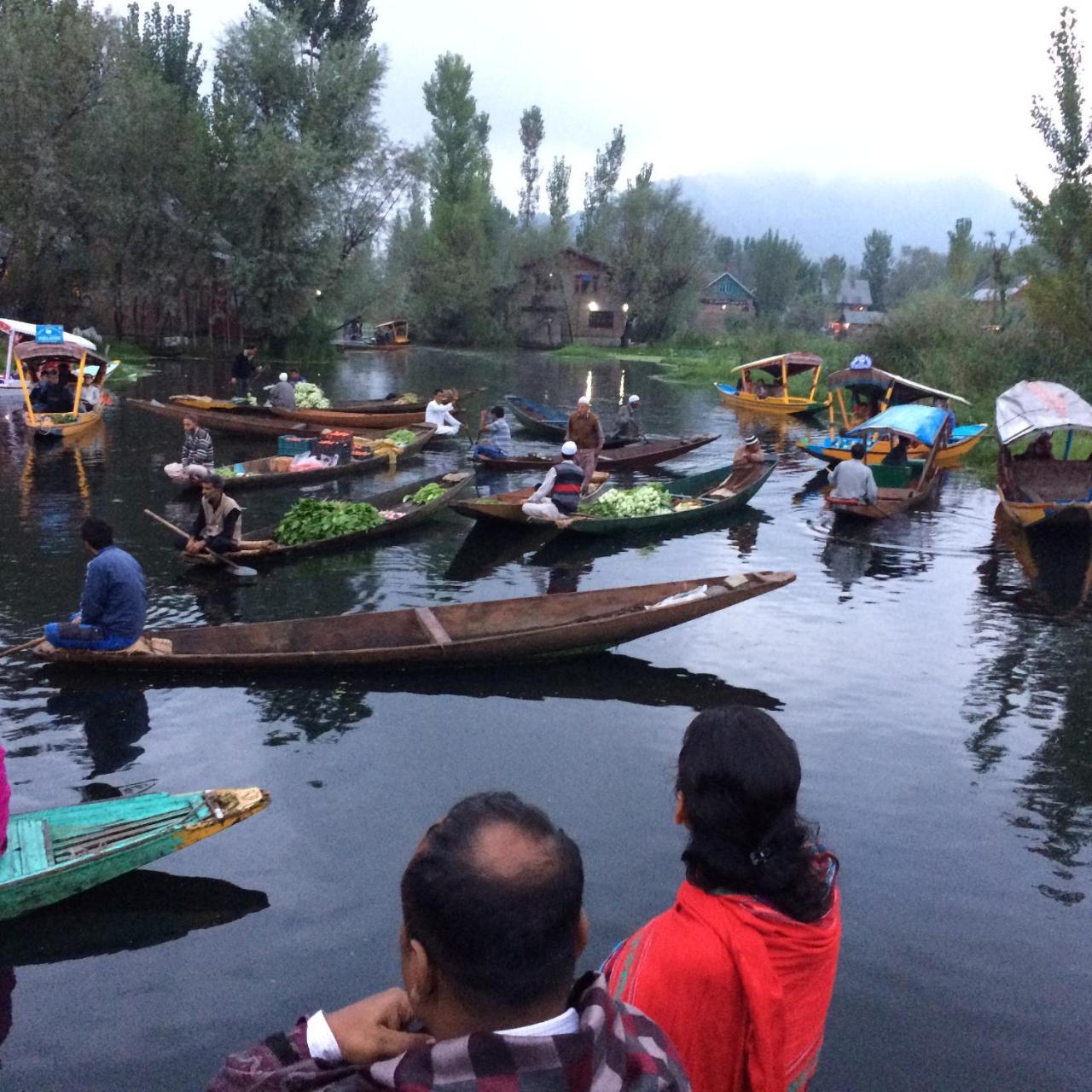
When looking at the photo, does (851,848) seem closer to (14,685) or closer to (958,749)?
(958,749)

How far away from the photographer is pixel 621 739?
833 centimetres

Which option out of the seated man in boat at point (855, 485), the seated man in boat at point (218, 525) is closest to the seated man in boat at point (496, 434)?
the seated man in boat at point (855, 485)

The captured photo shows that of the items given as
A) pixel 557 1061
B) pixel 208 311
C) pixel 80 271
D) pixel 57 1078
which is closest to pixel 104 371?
pixel 80 271

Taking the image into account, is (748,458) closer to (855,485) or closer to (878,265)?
(855,485)

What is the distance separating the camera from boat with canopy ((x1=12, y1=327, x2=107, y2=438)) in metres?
22.1

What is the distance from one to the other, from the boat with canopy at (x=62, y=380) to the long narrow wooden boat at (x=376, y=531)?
948 cm

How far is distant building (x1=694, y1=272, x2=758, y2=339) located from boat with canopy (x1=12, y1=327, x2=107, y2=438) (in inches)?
2017

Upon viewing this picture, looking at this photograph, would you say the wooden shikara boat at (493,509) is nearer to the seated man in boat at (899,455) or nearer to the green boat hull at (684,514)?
the green boat hull at (684,514)

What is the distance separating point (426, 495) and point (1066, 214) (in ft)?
61.0

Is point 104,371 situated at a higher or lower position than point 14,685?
higher

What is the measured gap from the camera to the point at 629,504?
610 inches

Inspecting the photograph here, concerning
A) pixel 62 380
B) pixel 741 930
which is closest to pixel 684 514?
pixel 741 930

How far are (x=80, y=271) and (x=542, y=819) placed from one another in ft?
146

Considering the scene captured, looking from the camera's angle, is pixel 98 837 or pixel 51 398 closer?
pixel 98 837
